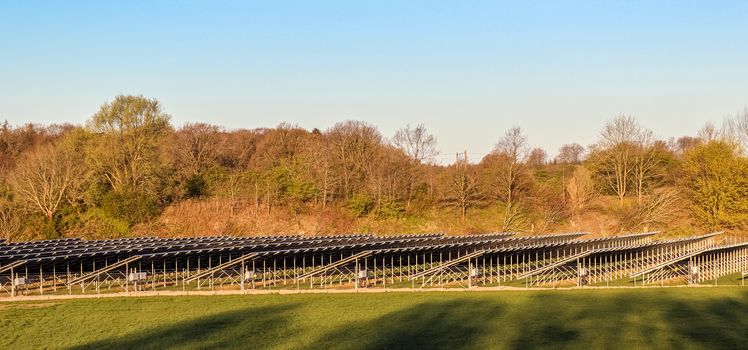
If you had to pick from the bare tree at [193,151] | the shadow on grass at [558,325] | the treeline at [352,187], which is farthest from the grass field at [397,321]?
the bare tree at [193,151]

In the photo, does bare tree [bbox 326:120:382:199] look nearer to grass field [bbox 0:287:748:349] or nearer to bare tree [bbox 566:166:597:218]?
bare tree [bbox 566:166:597:218]

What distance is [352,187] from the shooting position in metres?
72.7

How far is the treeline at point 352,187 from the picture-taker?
209 ft

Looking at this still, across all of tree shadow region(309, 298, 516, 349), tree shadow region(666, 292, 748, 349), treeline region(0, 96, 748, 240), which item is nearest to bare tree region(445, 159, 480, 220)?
treeline region(0, 96, 748, 240)

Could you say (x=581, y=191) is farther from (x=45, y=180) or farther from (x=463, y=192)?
(x=45, y=180)

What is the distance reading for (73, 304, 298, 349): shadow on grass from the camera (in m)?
20.3

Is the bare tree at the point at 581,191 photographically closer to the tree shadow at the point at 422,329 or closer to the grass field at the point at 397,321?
the grass field at the point at 397,321

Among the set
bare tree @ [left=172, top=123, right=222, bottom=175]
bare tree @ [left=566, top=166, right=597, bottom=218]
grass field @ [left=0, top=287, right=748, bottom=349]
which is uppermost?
bare tree @ [left=172, top=123, right=222, bottom=175]

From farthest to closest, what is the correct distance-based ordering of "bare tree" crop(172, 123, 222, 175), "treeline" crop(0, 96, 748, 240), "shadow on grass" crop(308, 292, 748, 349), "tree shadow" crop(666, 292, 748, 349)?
"bare tree" crop(172, 123, 222, 175)
"treeline" crop(0, 96, 748, 240)
"shadow on grass" crop(308, 292, 748, 349)
"tree shadow" crop(666, 292, 748, 349)

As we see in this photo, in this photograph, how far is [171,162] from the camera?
73125mm

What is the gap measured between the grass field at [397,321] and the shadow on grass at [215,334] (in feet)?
0.09

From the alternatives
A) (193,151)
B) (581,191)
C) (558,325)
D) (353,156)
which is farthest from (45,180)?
(558,325)

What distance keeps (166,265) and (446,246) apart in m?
13.2

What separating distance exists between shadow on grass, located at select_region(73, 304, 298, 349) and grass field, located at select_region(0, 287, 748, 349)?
3 centimetres
